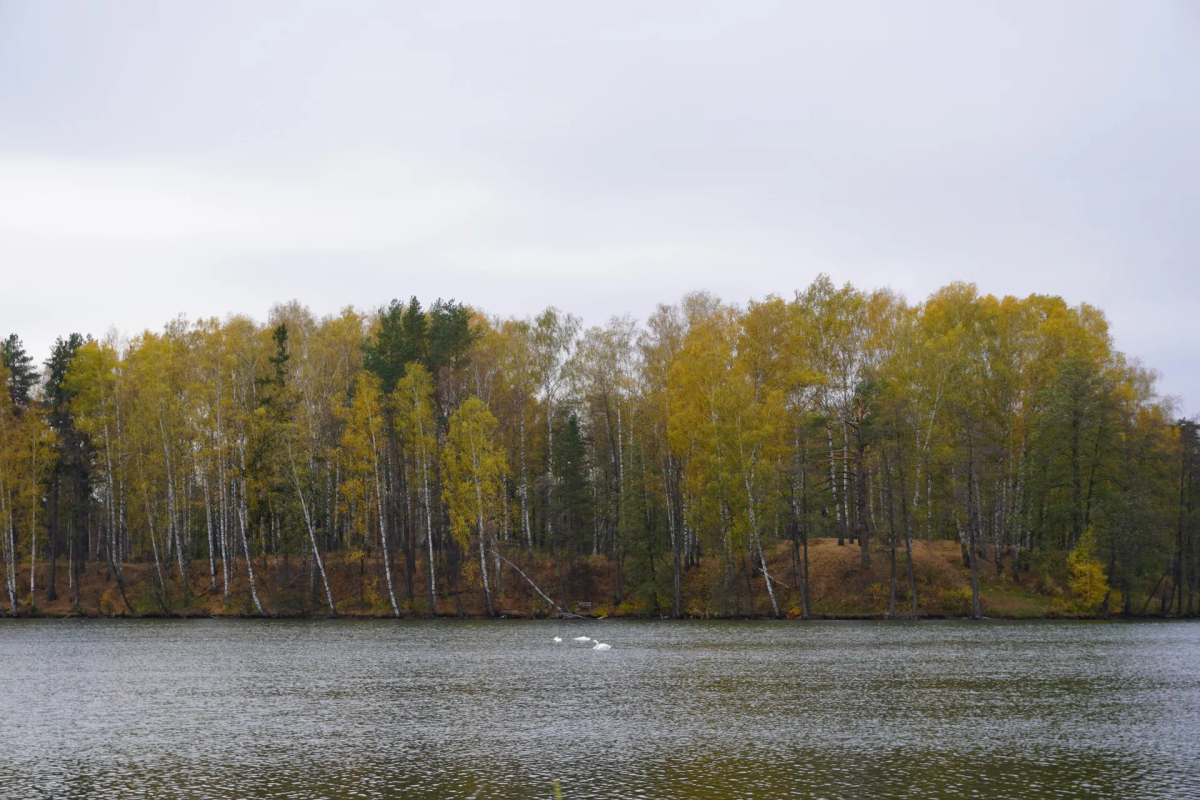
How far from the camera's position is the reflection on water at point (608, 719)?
17.0 meters

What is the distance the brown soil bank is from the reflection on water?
53.6 feet

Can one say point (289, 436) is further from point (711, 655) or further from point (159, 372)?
point (711, 655)

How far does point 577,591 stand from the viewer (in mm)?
65875

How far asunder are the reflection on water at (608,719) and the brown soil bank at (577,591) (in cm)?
1634

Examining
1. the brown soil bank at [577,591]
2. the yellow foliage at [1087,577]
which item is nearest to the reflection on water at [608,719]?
the yellow foliage at [1087,577]

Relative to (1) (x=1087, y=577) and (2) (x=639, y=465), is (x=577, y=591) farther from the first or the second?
(1) (x=1087, y=577)

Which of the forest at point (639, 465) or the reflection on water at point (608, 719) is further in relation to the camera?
the forest at point (639, 465)

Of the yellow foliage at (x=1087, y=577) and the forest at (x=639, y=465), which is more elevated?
the forest at (x=639, y=465)

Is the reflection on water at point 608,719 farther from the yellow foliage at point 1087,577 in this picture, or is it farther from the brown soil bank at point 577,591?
the brown soil bank at point 577,591

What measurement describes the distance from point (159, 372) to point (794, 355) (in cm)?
3939

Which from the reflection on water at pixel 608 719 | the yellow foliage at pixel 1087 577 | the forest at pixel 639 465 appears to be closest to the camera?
the reflection on water at pixel 608 719

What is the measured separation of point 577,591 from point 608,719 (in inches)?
1691

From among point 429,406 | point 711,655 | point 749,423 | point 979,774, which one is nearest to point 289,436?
point 429,406

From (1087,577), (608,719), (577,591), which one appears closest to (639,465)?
(577,591)
